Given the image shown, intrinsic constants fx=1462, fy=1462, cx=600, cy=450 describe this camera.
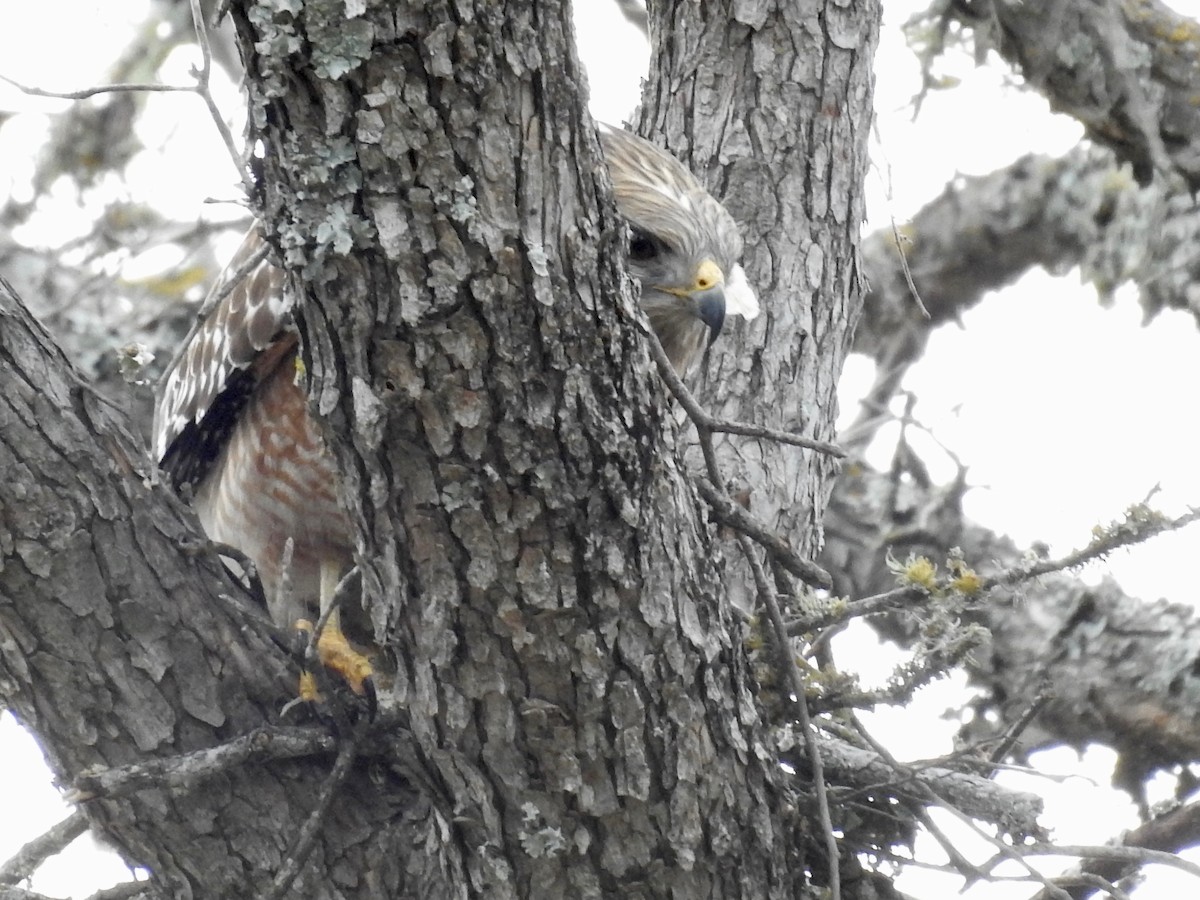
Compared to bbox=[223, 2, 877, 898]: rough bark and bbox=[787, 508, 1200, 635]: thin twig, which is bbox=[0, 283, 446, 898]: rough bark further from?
bbox=[787, 508, 1200, 635]: thin twig

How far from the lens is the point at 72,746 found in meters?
2.72

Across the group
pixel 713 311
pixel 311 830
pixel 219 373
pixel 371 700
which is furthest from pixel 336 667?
pixel 713 311

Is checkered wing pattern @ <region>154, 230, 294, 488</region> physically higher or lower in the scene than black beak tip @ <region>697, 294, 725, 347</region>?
lower

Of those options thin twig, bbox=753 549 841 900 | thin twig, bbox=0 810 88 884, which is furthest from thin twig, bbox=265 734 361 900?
thin twig, bbox=753 549 841 900

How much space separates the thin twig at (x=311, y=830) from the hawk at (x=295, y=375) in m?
0.50

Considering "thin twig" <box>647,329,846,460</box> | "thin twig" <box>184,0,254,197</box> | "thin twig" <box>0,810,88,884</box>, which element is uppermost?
"thin twig" <box>184,0,254,197</box>

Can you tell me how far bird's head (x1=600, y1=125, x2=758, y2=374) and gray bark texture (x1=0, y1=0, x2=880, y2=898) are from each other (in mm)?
1048

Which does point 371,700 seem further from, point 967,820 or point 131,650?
point 967,820

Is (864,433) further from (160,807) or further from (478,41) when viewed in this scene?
(478,41)

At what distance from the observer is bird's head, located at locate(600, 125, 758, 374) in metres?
3.55

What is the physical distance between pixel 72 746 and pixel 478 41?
155 centimetres

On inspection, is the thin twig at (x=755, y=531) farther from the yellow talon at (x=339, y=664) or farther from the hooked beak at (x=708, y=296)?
the hooked beak at (x=708, y=296)

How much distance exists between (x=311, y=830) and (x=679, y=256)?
1.64 metres

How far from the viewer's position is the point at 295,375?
Result: 11.3ft
